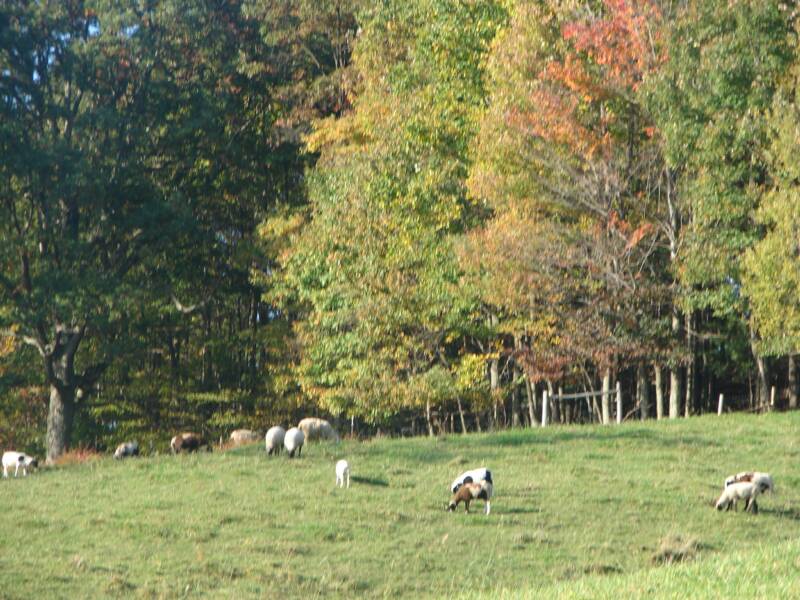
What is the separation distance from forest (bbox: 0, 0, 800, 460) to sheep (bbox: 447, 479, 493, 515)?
12.5 metres

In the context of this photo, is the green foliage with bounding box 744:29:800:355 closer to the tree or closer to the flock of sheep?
the tree

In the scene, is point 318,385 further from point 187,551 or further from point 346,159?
point 187,551

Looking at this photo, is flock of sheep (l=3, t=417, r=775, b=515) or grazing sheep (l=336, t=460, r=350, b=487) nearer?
flock of sheep (l=3, t=417, r=775, b=515)

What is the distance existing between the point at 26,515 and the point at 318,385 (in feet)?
84.3

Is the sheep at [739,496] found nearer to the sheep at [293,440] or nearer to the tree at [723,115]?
the sheep at [293,440]

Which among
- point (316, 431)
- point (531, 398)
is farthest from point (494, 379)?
point (316, 431)

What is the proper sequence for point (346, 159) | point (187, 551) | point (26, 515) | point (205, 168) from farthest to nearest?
point (205, 168) < point (346, 159) < point (26, 515) < point (187, 551)

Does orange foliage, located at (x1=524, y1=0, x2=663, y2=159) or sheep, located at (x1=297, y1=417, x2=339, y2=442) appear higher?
orange foliage, located at (x1=524, y1=0, x2=663, y2=159)

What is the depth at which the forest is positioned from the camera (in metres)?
36.9

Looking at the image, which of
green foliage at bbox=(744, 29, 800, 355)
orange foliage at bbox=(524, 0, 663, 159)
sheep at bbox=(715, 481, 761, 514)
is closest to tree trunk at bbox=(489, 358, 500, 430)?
orange foliage at bbox=(524, 0, 663, 159)

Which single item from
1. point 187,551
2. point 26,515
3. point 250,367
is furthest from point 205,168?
point 187,551

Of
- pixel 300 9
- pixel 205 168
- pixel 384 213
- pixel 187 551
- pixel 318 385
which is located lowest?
pixel 187 551

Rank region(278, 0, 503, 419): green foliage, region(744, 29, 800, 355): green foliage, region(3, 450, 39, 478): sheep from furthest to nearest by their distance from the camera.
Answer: region(278, 0, 503, 419): green foliage < region(744, 29, 800, 355): green foliage < region(3, 450, 39, 478): sheep

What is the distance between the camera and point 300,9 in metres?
54.9
